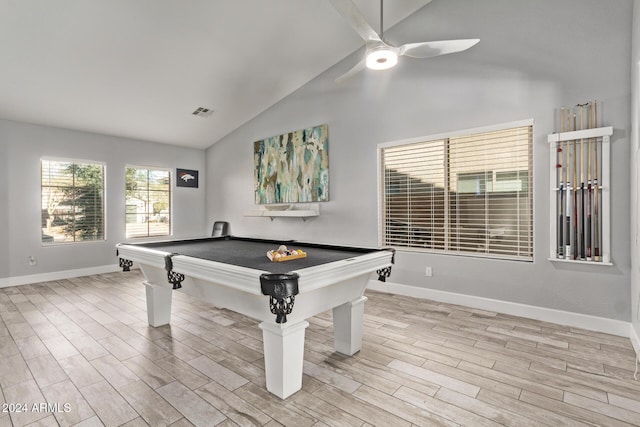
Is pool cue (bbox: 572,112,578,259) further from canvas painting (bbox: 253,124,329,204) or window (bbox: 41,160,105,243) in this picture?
window (bbox: 41,160,105,243)

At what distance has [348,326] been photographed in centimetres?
254

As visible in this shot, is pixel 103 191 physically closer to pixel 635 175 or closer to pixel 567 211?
pixel 567 211

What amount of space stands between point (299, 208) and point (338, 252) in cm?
264

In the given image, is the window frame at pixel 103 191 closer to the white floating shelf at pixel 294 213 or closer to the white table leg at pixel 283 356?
the white floating shelf at pixel 294 213

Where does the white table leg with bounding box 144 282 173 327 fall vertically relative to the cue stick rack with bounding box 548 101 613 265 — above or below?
below

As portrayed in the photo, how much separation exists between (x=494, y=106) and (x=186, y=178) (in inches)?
231

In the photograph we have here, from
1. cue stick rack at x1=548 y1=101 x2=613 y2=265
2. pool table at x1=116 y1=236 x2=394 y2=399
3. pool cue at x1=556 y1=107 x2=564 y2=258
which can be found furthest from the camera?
pool cue at x1=556 y1=107 x2=564 y2=258

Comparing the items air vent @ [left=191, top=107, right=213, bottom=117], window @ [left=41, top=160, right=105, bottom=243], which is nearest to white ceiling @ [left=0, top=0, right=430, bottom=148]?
air vent @ [left=191, top=107, right=213, bottom=117]

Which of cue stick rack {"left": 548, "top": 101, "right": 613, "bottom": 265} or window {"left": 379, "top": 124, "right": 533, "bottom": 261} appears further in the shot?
window {"left": 379, "top": 124, "right": 533, "bottom": 261}

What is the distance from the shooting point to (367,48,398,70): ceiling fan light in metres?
2.70

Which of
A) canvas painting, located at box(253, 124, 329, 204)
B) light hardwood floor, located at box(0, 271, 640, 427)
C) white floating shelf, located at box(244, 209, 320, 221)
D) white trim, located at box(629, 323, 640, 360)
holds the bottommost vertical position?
light hardwood floor, located at box(0, 271, 640, 427)

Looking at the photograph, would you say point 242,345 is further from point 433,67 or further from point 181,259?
point 433,67

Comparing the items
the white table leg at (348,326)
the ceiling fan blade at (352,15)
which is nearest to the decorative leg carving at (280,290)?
the white table leg at (348,326)

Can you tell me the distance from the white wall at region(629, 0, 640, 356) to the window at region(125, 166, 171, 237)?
23.0ft
